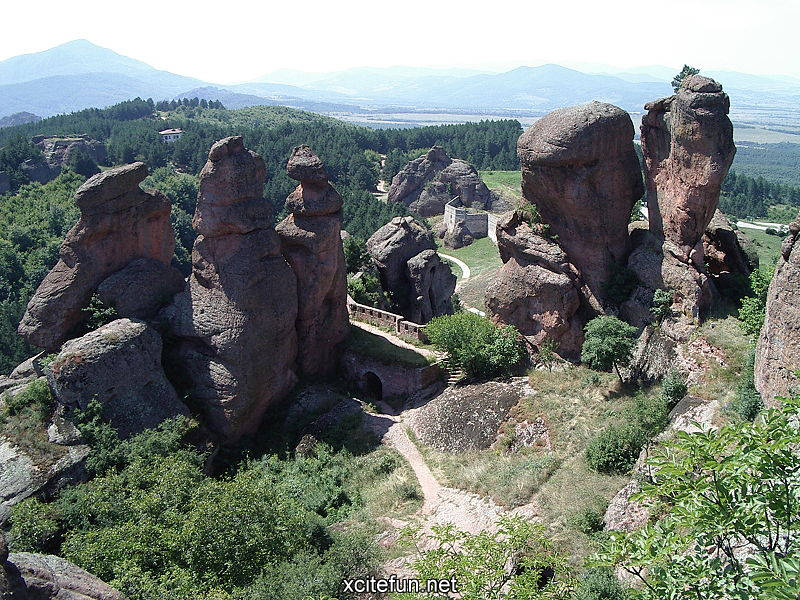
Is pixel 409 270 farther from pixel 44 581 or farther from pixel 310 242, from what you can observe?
pixel 44 581

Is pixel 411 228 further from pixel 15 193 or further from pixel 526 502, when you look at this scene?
pixel 15 193

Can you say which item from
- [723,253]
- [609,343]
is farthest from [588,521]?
[723,253]

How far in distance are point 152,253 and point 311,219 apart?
744 cm

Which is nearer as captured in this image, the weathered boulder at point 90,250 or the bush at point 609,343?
the weathered boulder at point 90,250

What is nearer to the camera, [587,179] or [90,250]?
[90,250]

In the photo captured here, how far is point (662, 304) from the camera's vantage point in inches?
1157

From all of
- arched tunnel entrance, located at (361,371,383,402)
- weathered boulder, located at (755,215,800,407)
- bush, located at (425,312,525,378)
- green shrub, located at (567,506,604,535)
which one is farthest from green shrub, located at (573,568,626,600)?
arched tunnel entrance, located at (361,371,383,402)

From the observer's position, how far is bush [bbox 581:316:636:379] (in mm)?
28578

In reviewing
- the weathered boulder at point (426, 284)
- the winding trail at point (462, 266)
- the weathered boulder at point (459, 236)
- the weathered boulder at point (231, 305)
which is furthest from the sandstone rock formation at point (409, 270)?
the weathered boulder at point (459, 236)

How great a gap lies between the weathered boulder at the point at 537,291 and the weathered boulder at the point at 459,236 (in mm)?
53849

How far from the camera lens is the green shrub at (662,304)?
29297 millimetres

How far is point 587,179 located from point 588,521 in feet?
55.3

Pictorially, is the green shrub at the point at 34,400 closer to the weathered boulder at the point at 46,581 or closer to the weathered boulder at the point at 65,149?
the weathered boulder at the point at 46,581

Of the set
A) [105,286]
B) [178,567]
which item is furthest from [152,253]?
[178,567]
